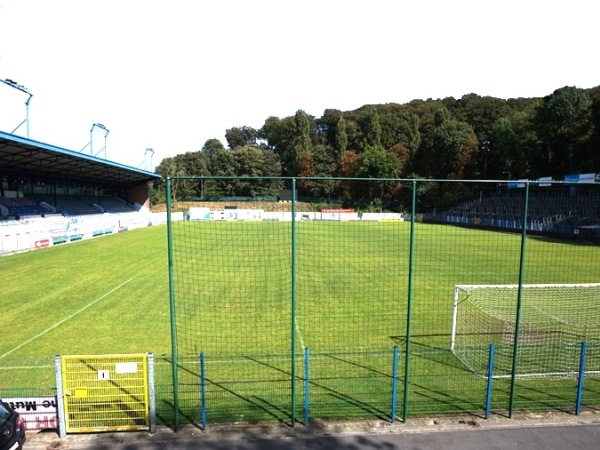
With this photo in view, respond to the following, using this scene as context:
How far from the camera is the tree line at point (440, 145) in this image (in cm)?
4959

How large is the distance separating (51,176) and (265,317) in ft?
130

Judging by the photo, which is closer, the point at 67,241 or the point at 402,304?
the point at 402,304

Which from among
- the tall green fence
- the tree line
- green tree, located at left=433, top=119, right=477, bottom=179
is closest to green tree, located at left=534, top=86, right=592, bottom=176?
the tree line

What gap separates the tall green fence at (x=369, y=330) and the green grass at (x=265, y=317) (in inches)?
2.3

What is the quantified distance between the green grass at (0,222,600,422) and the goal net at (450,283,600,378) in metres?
0.58

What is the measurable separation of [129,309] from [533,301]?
13431 millimetres

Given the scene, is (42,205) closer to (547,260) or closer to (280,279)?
(280,279)

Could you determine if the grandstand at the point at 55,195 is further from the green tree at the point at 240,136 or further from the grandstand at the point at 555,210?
the green tree at the point at 240,136

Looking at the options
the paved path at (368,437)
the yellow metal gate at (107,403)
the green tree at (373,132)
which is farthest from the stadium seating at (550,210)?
the green tree at (373,132)

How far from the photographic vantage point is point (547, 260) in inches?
908

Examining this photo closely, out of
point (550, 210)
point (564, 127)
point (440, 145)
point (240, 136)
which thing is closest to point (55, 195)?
point (550, 210)

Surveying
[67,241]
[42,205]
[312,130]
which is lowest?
[67,241]

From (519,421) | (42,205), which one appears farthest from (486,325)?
(42,205)

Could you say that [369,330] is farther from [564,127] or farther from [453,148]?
[453,148]
